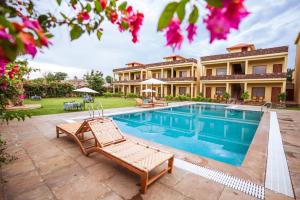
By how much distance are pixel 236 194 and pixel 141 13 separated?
3.23 metres

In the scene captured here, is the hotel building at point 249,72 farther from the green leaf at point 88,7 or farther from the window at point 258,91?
the green leaf at point 88,7

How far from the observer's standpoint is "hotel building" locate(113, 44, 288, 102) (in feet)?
62.1

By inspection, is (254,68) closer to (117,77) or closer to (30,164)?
(30,164)

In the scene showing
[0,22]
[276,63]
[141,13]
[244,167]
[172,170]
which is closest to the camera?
[0,22]

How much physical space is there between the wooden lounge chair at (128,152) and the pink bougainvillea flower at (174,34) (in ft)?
8.06

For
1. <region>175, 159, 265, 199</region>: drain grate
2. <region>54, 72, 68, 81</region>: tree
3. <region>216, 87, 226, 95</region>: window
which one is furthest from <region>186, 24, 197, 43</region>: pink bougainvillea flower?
<region>54, 72, 68, 81</region>: tree

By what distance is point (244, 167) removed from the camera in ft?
12.3

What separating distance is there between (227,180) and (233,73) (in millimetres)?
23719

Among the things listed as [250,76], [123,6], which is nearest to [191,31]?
[123,6]

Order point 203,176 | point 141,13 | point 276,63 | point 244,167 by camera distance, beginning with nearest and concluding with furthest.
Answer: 1. point 141,13
2. point 203,176
3. point 244,167
4. point 276,63

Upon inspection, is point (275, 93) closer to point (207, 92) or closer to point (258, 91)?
point (258, 91)

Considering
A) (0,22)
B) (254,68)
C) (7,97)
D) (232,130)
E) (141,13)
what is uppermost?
(254,68)

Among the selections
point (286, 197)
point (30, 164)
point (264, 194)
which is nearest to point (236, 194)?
point (264, 194)

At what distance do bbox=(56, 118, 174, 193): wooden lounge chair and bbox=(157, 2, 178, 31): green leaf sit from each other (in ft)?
8.47
